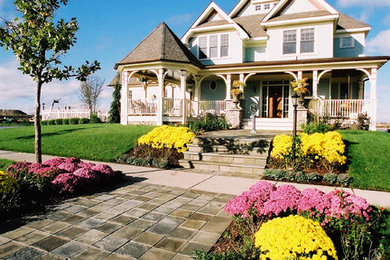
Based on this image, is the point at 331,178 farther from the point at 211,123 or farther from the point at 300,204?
the point at 211,123

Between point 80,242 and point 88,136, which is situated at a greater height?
point 88,136

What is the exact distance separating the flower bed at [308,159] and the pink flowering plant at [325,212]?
9.44 feet

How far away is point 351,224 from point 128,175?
546 centimetres

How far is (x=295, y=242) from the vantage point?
230cm

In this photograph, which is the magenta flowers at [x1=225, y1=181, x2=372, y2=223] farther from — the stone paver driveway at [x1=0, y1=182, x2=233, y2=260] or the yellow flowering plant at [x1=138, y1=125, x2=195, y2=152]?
the yellow flowering plant at [x1=138, y1=125, x2=195, y2=152]

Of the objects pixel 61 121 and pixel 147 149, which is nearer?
pixel 147 149

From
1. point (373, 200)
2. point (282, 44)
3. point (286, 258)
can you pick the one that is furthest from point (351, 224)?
point (282, 44)

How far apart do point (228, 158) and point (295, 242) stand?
19.9 ft

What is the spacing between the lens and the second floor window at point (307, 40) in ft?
54.1

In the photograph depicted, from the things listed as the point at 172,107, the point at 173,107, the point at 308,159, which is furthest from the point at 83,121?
the point at 308,159

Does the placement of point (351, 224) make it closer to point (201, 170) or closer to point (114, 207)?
point (114, 207)

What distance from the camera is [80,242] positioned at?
10.4 ft

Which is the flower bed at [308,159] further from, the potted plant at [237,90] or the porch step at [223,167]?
the potted plant at [237,90]

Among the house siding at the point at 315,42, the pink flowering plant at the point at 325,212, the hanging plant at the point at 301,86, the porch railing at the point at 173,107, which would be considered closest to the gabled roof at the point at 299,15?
the house siding at the point at 315,42
